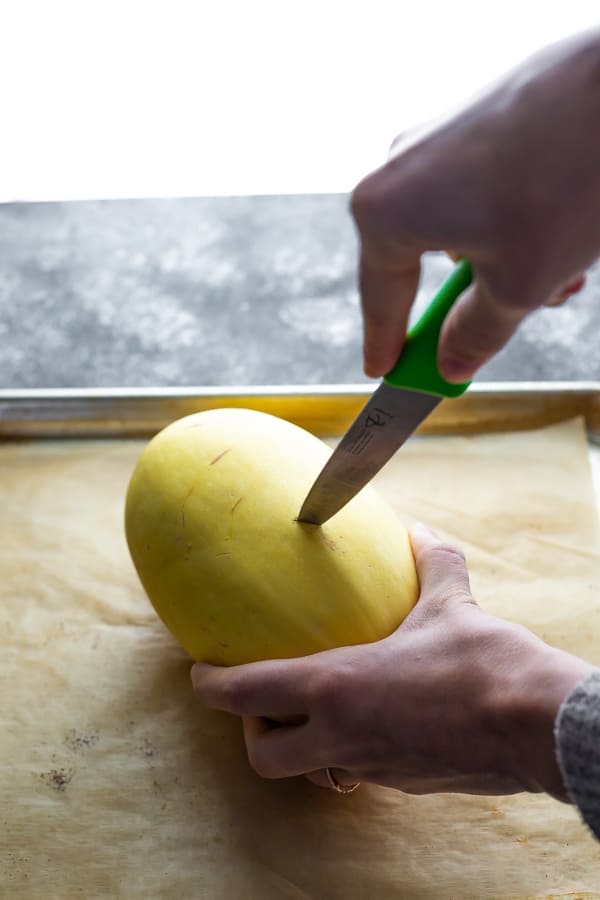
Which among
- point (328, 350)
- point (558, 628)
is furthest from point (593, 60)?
point (328, 350)

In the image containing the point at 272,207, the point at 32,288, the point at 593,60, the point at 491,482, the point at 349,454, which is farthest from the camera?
the point at 272,207

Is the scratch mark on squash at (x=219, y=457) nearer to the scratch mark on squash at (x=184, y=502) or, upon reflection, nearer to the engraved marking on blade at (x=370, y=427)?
the scratch mark on squash at (x=184, y=502)

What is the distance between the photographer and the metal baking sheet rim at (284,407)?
57.1 inches

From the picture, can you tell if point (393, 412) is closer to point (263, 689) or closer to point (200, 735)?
point (263, 689)

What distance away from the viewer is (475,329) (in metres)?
0.62

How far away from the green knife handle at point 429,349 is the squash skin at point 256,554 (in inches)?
11.3

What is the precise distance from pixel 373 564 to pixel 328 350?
3.02ft

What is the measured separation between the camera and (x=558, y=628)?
120cm

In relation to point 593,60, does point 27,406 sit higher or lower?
lower

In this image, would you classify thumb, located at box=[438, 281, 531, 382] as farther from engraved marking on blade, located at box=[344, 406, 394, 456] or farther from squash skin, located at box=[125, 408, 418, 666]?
squash skin, located at box=[125, 408, 418, 666]

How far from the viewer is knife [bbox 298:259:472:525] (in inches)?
28.5

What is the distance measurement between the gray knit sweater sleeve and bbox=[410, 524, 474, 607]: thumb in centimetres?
23

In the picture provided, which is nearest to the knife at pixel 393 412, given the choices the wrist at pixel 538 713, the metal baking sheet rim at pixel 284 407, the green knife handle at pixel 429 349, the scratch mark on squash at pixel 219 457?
the green knife handle at pixel 429 349

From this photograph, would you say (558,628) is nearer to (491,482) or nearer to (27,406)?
(491,482)
